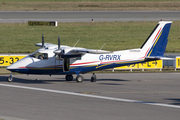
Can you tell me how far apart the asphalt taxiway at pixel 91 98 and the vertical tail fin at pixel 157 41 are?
2386mm

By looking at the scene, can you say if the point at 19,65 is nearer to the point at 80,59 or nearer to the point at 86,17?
the point at 80,59

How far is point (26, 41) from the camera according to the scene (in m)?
49.9

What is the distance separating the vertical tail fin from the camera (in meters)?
27.3

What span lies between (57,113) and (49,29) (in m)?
42.7

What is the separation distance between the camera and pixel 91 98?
20.2 m

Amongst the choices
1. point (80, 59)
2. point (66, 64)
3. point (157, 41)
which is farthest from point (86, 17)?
point (66, 64)

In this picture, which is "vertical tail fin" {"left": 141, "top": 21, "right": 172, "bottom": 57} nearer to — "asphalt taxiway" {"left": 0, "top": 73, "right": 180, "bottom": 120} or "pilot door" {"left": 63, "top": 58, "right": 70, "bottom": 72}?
"asphalt taxiway" {"left": 0, "top": 73, "right": 180, "bottom": 120}

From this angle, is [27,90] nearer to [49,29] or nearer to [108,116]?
[108,116]

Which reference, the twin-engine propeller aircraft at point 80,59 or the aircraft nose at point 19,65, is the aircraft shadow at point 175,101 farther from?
the aircraft nose at point 19,65

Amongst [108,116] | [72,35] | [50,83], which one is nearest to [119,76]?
[50,83]

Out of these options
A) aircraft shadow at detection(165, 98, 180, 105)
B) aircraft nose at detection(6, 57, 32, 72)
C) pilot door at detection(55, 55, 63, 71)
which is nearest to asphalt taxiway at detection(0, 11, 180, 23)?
aircraft nose at detection(6, 57, 32, 72)

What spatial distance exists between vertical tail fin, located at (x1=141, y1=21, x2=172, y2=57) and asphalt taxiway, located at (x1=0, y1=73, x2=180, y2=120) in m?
2.39

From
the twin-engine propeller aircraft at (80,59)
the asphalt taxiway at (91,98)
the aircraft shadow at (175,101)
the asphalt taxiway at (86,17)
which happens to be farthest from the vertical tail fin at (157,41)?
the asphalt taxiway at (86,17)

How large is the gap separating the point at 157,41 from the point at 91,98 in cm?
980
